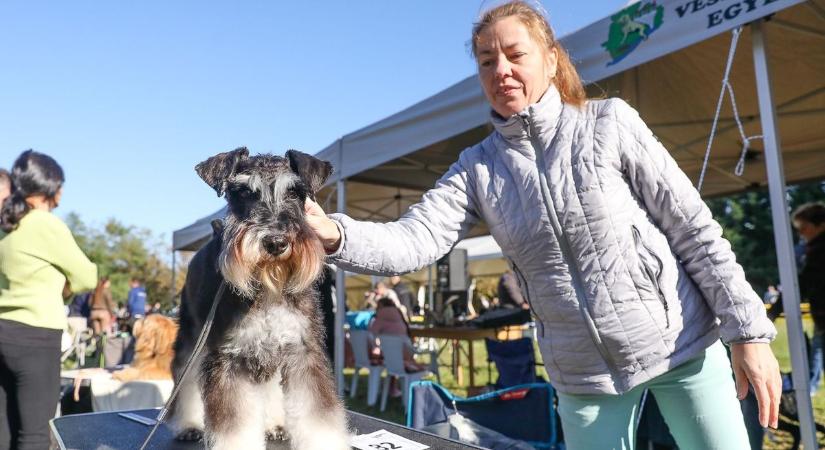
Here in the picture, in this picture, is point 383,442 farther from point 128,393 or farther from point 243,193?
point 128,393

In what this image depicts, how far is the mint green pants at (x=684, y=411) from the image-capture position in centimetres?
160

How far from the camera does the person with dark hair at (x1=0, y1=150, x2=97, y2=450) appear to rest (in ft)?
9.58

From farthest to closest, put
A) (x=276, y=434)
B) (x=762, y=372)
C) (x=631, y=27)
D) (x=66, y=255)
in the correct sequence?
1. (x=631, y=27)
2. (x=66, y=255)
3. (x=276, y=434)
4. (x=762, y=372)

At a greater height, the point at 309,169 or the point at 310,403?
the point at 309,169

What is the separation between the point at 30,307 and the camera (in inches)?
116

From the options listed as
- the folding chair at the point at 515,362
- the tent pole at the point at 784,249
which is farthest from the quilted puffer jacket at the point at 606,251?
the folding chair at the point at 515,362

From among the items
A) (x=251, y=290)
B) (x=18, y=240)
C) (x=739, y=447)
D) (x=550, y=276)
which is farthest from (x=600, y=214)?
(x=18, y=240)

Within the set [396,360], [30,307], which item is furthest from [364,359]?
[30,307]

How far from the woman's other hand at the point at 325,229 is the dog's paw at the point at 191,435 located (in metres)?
1.16

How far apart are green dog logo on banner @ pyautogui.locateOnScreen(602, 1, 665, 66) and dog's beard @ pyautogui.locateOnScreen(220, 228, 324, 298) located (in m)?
3.24

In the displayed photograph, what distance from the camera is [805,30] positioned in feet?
14.0

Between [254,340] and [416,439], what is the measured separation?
1.08m

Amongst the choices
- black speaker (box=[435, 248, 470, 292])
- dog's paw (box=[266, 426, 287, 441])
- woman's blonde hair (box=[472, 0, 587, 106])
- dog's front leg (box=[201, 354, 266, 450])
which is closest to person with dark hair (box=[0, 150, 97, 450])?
dog's paw (box=[266, 426, 287, 441])

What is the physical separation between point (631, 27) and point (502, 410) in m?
2.78
